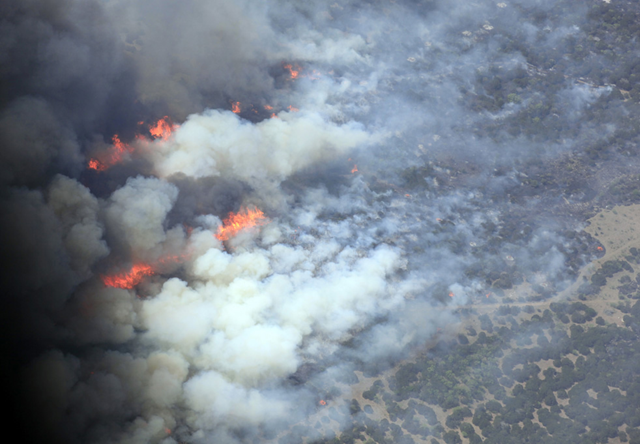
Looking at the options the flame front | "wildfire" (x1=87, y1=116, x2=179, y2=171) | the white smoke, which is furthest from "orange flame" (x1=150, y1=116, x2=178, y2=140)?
the flame front

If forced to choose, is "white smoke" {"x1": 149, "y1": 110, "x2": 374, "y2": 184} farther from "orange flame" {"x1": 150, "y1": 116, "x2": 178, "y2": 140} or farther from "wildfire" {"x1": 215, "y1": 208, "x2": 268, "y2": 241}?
"wildfire" {"x1": 215, "y1": 208, "x2": 268, "y2": 241}

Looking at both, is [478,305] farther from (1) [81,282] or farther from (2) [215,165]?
(1) [81,282]

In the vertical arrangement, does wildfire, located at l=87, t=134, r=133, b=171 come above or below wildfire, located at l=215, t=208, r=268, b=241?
above

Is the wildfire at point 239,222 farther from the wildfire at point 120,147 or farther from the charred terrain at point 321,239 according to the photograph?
the wildfire at point 120,147

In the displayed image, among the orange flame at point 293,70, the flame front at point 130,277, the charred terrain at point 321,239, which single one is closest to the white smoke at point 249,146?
the charred terrain at point 321,239

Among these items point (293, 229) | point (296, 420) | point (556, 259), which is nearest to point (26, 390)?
point (296, 420)

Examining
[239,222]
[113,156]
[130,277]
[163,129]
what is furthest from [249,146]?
[130,277]

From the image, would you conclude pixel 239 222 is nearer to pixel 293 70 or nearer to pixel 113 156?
pixel 113 156
